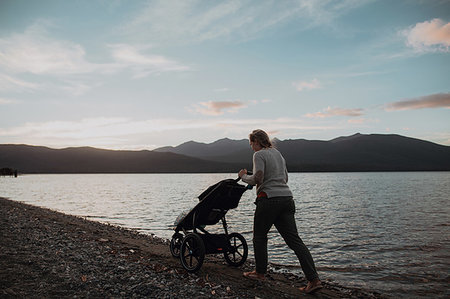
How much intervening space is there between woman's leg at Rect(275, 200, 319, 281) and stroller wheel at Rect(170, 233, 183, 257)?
8.70 feet

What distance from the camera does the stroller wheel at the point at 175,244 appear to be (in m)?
7.51

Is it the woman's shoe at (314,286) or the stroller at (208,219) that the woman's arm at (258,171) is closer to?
the stroller at (208,219)

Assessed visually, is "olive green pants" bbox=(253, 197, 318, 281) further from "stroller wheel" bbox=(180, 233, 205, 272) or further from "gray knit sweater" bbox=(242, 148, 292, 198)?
"stroller wheel" bbox=(180, 233, 205, 272)

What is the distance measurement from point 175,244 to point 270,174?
10.5 feet

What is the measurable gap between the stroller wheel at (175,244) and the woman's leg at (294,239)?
8.70ft

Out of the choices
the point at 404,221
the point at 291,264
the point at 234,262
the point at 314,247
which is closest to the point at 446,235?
the point at 404,221

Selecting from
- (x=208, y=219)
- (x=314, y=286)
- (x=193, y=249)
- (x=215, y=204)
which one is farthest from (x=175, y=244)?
(x=314, y=286)

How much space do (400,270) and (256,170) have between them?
5990mm

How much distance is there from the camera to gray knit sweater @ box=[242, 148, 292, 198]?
570 cm

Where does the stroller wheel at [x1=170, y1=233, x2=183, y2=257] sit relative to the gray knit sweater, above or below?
below

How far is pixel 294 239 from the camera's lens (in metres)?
5.73

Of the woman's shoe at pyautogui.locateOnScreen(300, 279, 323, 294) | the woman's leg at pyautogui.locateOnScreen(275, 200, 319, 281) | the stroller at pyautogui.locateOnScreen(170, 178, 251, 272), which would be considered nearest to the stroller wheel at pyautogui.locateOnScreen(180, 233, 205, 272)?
the stroller at pyautogui.locateOnScreen(170, 178, 251, 272)

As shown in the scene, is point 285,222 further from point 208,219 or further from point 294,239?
point 208,219

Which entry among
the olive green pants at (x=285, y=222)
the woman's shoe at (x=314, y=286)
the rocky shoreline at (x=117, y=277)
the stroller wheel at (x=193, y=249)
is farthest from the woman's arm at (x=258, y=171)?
the woman's shoe at (x=314, y=286)
